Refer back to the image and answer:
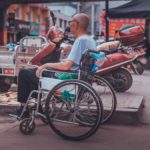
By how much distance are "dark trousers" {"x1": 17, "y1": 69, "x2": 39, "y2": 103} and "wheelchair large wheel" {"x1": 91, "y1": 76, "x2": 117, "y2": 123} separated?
0.78 meters

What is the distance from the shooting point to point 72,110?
5.70 meters

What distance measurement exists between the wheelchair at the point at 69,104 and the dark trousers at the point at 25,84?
5.1 inches

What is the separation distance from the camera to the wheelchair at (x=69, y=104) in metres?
5.61

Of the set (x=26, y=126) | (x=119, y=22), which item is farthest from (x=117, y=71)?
(x=119, y=22)

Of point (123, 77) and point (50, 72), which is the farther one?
point (123, 77)

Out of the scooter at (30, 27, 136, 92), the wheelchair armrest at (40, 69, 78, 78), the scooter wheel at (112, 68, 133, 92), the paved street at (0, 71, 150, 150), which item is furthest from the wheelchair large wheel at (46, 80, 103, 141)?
the scooter wheel at (112, 68, 133, 92)

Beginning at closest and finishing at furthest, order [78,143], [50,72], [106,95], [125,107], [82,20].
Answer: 1. [78,143]
2. [50,72]
3. [82,20]
4. [106,95]
5. [125,107]

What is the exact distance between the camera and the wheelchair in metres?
5.61

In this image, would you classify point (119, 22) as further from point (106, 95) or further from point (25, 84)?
point (25, 84)

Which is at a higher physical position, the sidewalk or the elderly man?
the elderly man

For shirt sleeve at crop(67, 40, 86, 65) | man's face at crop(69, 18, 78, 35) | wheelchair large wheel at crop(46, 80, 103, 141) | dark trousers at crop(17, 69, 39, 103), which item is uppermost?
man's face at crop(69, 18, 78, 35)

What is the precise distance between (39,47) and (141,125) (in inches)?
130

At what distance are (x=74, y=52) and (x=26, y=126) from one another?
1101mm

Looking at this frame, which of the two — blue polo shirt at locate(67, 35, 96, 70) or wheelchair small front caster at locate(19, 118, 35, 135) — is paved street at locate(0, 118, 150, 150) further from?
blue polo shirt at locate(67, 35, 96, 70)
